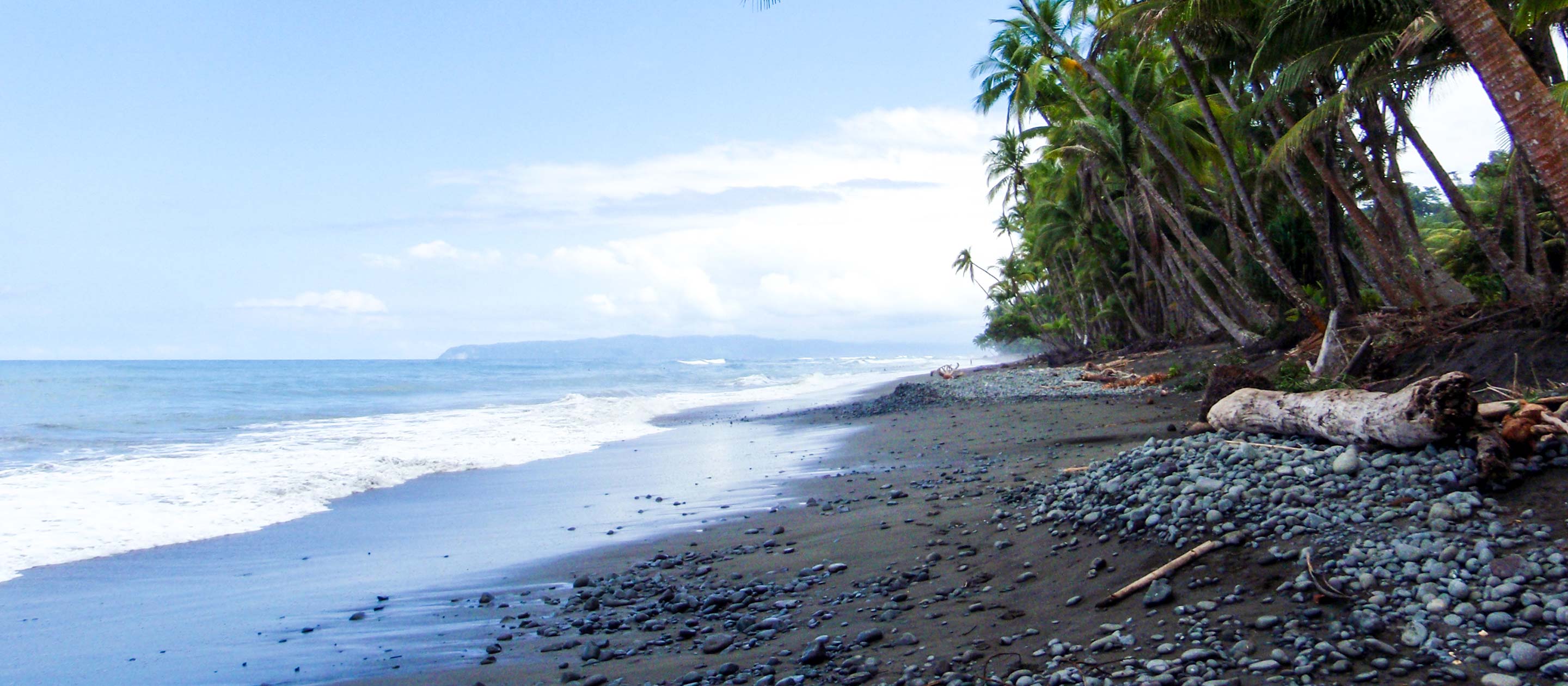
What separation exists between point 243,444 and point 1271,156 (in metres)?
17.6

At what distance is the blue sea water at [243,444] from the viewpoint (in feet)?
28.4

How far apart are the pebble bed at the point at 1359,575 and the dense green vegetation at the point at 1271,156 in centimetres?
510

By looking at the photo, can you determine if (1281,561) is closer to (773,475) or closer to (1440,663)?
(1440,663)

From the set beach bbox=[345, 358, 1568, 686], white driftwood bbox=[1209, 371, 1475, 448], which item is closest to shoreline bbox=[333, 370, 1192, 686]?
beach bbox=[345, 358, 1568, 686]

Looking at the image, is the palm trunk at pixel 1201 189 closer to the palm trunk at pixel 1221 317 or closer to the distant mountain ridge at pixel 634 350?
the palm trunk at pixel 1221 317

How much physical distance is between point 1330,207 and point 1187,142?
4.10 m

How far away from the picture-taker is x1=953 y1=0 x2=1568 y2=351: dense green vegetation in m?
12.1

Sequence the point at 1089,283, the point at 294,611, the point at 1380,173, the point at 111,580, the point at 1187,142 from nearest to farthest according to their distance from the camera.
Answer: the point at 294,611 < the point at 111,580 < the point at 1380,173 < the point at 1187,142 < the point at 1089,283

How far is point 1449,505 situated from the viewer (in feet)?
14.1

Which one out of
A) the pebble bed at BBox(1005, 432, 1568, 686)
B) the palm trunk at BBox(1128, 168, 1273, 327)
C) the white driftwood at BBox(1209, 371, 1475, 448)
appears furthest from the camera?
the palm trunk at BBox(1128, 168, 1273, 327)

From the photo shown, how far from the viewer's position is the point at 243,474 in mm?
11508

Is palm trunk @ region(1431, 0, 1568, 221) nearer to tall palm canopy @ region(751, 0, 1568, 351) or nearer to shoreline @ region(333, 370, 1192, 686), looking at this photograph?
tall palm canopy @ region(751, 0, 1568, 351)

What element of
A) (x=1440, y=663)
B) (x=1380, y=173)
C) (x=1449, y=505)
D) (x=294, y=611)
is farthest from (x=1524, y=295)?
(x=294, y=611)

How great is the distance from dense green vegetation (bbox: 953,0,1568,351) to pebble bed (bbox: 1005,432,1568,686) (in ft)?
16.7
